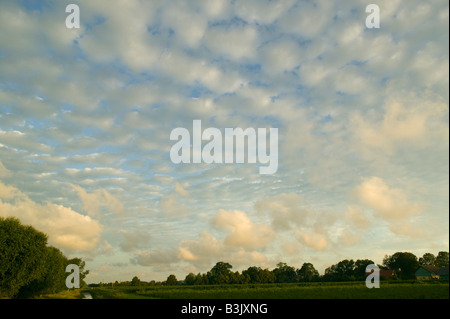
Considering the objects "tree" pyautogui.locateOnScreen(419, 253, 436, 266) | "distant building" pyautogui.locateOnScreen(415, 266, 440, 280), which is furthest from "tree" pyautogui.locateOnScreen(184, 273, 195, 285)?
"tree" pyautogui.locateOnScreen(419, 253, 436, 266)

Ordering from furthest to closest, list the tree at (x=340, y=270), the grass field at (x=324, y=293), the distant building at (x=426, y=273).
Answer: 1. the tree at (x=340, y=270)
2. the distant building at (x=426, y=273)
3. the grass field at (x=324, y=293)

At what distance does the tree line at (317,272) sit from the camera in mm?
136250

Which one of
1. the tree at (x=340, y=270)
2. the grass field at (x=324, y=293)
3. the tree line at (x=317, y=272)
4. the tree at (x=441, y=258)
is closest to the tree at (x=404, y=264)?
the tree line at (x=317, y=272)

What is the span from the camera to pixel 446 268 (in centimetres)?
12175

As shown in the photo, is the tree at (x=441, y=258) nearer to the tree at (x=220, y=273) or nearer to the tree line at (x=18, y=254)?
the tree at (x=220, y=273)

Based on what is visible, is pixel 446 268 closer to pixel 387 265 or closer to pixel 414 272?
pixel 414 272

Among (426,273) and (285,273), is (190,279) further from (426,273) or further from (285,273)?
(426,273)

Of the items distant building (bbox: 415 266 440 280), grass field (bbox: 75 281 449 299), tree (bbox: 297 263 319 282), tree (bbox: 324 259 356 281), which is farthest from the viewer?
tree (bbox: 297 263 319 282)

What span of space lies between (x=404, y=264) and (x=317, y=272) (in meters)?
47.1

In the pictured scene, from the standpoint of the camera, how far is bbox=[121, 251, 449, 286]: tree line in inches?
5364

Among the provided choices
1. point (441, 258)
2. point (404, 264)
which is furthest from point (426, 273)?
point (441, 258)

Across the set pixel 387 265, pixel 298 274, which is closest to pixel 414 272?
pixel 387 265

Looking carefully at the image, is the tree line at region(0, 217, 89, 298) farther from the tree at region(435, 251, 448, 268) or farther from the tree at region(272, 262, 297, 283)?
the tree at region(435, 251, 448, 268)
